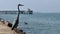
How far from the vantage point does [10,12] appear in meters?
118

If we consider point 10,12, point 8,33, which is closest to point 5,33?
point 8,33

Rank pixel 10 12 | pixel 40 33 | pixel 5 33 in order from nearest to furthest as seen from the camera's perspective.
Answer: pixel 5 33 < pixel 40 33 < pixel 10 12

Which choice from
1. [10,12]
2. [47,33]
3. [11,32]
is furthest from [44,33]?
[10,12]

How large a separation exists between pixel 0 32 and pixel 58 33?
15957 mm

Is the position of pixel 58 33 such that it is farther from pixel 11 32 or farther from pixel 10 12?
pixel 10 12

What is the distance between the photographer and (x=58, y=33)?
31406 millimetres

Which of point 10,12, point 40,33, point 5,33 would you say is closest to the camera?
point 5,33

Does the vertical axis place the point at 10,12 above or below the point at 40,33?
below

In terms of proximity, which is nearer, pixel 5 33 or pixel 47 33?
pixel 5 33

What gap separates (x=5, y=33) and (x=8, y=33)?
24 cm

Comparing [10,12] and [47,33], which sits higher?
[47,33]

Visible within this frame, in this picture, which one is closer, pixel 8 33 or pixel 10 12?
pixel 8 33

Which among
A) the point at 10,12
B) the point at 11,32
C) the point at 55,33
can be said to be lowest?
the point at 10,12

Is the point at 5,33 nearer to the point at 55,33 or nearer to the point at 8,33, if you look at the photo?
the point at 8,33
